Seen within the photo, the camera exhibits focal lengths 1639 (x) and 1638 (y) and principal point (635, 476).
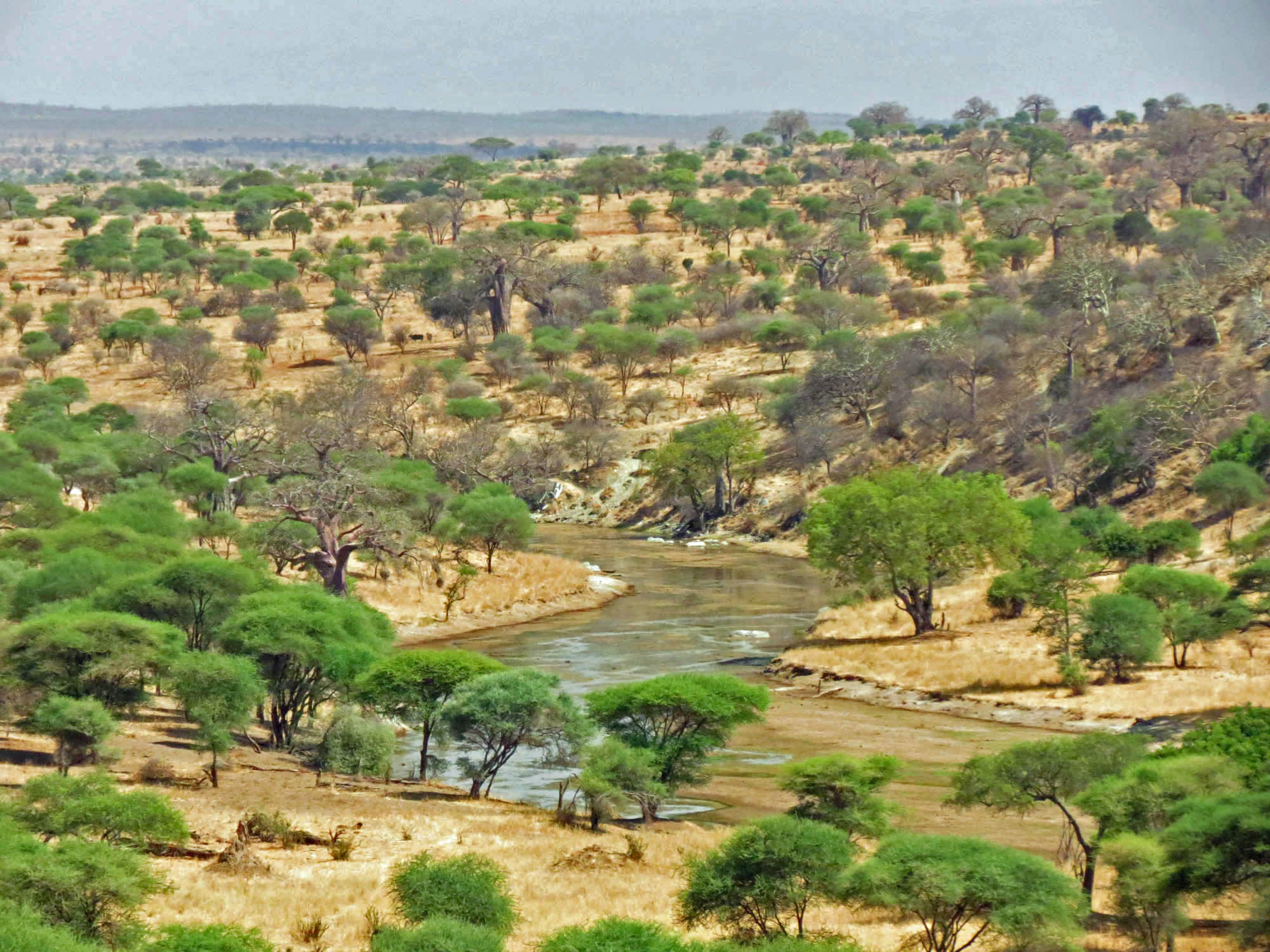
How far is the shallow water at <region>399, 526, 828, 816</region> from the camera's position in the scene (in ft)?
132

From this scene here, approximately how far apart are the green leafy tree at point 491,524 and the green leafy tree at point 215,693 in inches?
1084

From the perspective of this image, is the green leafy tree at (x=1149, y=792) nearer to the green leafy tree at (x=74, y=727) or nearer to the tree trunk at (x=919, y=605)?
the green leafy tree at (x=74, y=727)

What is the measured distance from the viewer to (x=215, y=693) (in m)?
34.8

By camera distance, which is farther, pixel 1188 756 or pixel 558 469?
pixel 558 469

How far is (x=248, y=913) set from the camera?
2473 cm

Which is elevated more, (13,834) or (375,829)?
(13,834)

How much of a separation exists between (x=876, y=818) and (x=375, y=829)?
9.40 meters

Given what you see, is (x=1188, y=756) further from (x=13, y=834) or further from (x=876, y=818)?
(x=13, y=834)

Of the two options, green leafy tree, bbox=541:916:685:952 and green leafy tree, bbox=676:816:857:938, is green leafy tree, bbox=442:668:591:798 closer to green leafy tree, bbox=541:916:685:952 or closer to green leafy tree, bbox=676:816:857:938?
green leafy tree, bbox=676:816:857:938

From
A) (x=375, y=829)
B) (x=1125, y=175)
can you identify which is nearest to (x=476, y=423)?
(x=375, y=829)

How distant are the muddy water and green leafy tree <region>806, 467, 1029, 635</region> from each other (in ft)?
13.2

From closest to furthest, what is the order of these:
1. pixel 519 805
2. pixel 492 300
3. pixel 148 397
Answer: pixel 519 805, pixel 148 397, pixel 492 300

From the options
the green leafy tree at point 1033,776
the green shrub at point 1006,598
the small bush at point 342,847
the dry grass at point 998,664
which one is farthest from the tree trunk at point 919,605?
the small bush at point 342,847

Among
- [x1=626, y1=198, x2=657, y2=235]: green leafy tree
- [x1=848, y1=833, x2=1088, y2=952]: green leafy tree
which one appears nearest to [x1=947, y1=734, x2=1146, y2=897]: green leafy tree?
[x1=848, y1=833, x2=1088, y2=952]: green leafy tree
